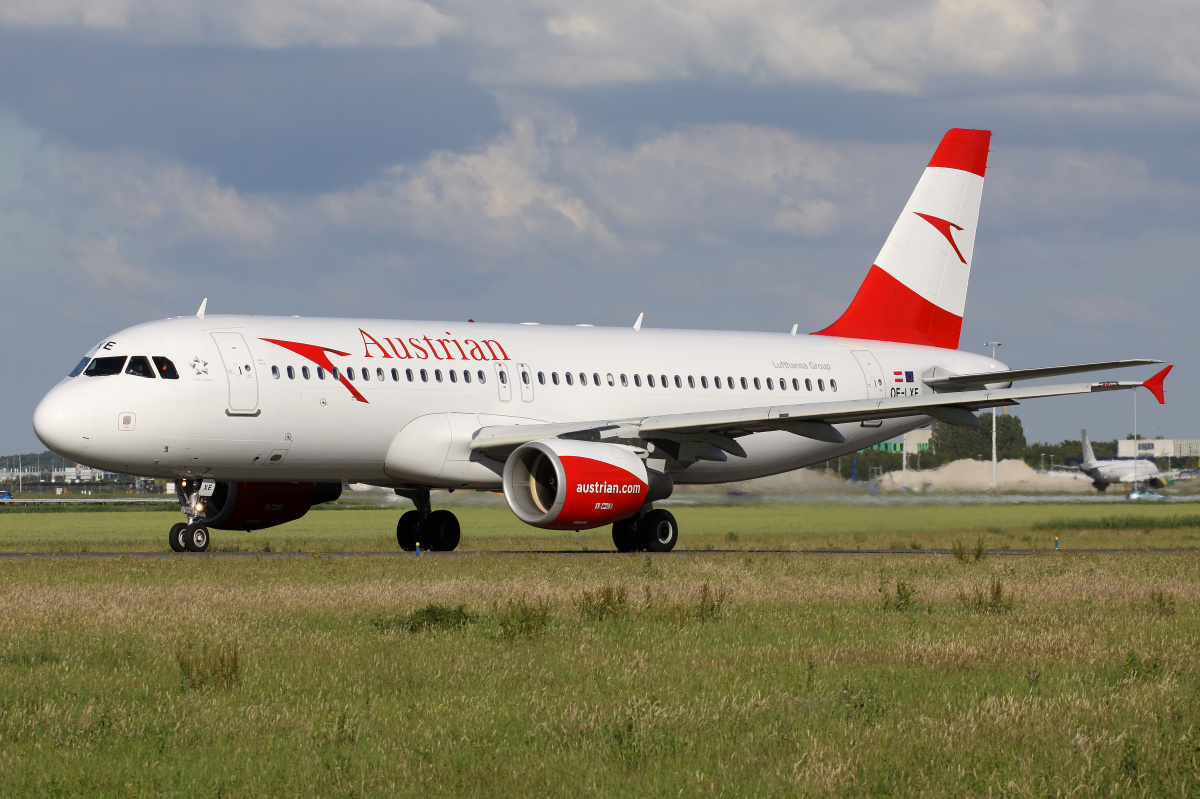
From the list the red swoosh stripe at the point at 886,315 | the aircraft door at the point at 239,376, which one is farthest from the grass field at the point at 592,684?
the red swoosh stripe at the point at 886,315

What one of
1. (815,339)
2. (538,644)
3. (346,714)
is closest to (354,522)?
(815,339)

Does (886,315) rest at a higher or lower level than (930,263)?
lower

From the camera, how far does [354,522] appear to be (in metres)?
48.7

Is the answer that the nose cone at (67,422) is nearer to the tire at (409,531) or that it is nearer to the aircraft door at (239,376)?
the aircraft door at (239,376)

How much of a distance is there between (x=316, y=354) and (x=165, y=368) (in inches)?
97.7

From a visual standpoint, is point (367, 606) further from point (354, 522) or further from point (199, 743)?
point (354, 522)

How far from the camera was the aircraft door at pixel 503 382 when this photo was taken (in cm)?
A: 2609

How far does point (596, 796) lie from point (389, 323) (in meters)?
19.5

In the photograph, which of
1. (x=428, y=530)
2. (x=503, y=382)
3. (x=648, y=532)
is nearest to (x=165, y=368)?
(x=503, y=382)

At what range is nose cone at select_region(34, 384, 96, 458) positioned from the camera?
2231 centimetres

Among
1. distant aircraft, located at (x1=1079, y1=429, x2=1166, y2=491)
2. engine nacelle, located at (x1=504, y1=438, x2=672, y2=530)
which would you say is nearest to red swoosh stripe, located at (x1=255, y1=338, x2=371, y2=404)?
engine nacelle, located at (x1=504, y1=438, x2=672, y2=530)

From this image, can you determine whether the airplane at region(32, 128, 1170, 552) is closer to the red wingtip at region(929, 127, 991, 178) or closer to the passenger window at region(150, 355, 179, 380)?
the passenger window at region(150, 355, 179, 380)

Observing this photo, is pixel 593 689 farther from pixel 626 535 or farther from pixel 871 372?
pixel 871 372

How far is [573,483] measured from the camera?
914 inches
